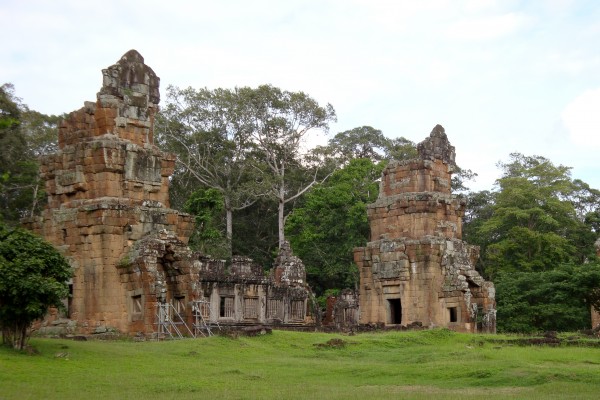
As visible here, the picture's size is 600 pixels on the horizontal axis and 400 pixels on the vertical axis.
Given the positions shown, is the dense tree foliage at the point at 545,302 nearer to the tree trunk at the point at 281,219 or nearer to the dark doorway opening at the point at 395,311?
the dark doorway opening at the point at 395,311

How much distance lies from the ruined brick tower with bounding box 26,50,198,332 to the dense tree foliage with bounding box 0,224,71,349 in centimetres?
510

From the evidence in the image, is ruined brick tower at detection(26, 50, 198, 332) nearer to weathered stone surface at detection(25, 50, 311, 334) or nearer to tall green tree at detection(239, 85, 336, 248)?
weathered stone surface at detection(25, 50, 311, 334)

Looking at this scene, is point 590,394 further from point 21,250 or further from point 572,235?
point 572,235

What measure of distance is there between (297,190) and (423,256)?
29766 mm

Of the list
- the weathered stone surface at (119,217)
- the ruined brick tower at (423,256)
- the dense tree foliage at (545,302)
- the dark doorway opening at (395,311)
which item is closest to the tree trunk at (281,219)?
the dense tree foliage at (545,302)

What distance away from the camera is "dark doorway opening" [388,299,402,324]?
3011 centimetres

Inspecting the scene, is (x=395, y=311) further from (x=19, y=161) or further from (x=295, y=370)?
(x=19, y=161)

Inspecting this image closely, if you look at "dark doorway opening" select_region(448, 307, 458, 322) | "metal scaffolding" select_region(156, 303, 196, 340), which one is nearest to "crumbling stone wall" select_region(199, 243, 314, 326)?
"dark doorway opening" select_region(448, 307, 458, 322)

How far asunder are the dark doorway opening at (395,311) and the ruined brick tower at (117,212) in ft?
23.7

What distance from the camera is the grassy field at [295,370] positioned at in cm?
1542

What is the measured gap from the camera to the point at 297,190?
58.4 m

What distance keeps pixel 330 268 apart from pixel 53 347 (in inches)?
1240

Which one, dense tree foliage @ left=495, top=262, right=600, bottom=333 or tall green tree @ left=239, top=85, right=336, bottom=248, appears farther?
tall green tree @ left=239, top=85, right=336, bottom=248

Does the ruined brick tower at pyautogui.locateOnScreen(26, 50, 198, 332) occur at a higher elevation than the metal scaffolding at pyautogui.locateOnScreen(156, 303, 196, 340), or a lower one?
higher
